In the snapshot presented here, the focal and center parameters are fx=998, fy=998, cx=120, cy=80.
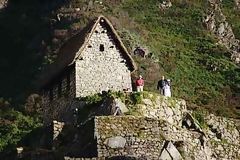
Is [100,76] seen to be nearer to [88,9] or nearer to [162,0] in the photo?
[88,9]

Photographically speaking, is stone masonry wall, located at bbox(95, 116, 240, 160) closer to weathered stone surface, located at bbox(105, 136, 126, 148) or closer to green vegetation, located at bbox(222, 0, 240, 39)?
weathered stone surface, located at bbox(105, 136, 126, 148)

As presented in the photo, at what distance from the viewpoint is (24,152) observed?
3481 centimetres

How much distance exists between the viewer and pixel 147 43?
69.9 m

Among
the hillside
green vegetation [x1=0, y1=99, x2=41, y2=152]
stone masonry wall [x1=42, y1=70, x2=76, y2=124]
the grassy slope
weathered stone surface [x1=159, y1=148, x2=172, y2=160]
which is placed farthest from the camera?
the hillside

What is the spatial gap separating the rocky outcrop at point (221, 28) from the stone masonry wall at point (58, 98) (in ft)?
120

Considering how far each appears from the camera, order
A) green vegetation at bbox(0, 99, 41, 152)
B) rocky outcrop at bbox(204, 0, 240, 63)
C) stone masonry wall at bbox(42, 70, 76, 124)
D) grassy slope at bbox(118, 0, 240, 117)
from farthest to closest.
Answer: rocky outcrop at bbox(204, 0, 240, 63), grassy slope at bbox(118, 0, 240, 117), green vegetation at bbox(0, 99, 41, 152), stone masonry wall at bbox(42, 70, 76, 124)

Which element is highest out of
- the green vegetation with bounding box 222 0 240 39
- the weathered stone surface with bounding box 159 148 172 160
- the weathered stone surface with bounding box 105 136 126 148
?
the green vegetation with bounding box 222 0 240 39

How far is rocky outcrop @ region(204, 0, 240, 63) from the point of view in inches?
3108

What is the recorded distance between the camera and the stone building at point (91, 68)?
37.9 metres

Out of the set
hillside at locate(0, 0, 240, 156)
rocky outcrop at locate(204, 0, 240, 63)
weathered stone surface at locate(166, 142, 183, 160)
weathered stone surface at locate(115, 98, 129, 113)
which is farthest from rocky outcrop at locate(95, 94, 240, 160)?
rocky outcrop at locate(204, 0, 240, 63)

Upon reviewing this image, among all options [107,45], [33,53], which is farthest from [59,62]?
[33,53]

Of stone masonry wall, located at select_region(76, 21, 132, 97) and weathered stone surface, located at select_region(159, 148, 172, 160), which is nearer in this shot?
weathered stone surface, located at select_region(159, 148, 172, 160)

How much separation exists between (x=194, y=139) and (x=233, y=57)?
3947 cm

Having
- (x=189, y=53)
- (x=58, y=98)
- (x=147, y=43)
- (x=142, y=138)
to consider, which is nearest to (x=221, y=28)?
Result: (x=189, y=53)
